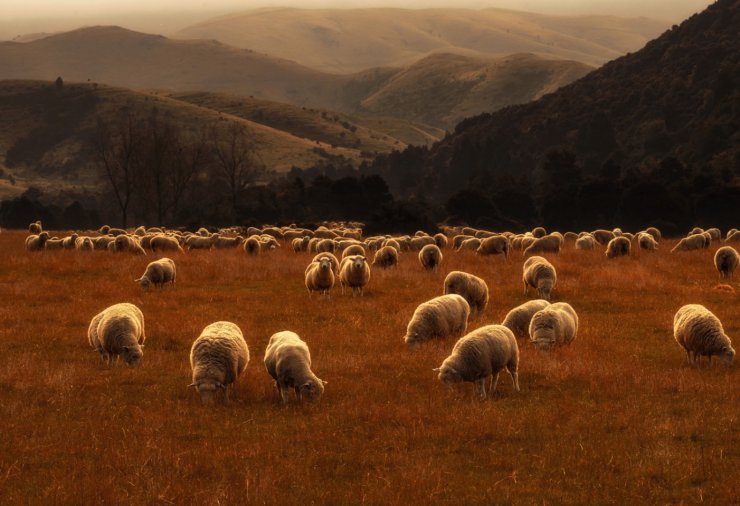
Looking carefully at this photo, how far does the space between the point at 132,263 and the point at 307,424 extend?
843 inches

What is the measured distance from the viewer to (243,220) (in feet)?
271

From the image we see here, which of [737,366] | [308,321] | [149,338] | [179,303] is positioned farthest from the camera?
[179,303]

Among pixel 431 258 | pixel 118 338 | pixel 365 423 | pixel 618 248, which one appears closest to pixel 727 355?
pixel 365 423

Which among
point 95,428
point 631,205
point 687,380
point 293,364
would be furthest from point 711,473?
point 631,205

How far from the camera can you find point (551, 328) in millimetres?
16078

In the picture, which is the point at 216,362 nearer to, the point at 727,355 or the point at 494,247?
the point at 727,355

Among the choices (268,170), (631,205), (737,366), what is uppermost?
(737,366)

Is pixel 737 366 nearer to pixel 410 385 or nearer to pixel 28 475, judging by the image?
pixel 410 385

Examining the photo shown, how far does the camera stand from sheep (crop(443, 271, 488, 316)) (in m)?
20.2

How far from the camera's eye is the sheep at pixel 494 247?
33.8 metres

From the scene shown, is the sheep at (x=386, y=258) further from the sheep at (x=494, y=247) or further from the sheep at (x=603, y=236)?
the sheep at (x=603, y=236)

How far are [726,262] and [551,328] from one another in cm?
1367

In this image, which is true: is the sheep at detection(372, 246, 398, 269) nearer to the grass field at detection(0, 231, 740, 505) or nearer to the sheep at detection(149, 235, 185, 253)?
the grass field at detection(0, 231, 740, 505)

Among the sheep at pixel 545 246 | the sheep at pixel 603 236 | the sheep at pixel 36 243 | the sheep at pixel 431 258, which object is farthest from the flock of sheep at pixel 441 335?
the sheep at pixel 603 236
